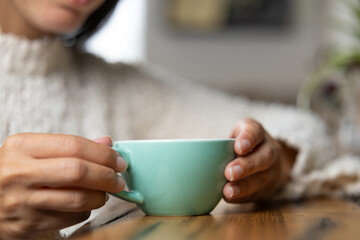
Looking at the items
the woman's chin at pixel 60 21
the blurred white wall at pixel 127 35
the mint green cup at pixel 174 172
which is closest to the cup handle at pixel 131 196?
the mint green cup at pixel 174 172

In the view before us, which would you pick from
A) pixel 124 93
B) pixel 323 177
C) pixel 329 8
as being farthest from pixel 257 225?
pixel 329 8

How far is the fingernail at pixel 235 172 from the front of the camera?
0.55 metres

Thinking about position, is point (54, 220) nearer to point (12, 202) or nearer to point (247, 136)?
point (12, 202)

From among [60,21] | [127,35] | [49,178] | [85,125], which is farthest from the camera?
[127,35]

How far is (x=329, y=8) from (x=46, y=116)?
232cm

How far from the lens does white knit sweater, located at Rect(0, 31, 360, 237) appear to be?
Answer: 2.68 feet

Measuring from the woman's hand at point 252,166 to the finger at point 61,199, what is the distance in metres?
0.18

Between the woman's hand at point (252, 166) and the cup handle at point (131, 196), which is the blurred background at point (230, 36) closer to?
the woman's hand at point (252, 166)

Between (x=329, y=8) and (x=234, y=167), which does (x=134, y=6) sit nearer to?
(x=329, y=8)

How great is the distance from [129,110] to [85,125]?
14cm

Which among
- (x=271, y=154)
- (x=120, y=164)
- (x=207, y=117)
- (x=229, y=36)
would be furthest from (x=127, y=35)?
(x=120, y=164)

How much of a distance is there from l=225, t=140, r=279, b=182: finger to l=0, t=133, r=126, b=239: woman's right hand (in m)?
0.15

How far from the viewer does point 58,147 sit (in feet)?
1.44

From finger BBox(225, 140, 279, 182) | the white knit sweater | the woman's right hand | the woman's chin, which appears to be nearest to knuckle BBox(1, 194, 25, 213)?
the woman's right hand
